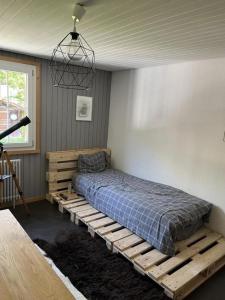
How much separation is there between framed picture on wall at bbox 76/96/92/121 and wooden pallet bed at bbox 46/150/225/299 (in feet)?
5.55

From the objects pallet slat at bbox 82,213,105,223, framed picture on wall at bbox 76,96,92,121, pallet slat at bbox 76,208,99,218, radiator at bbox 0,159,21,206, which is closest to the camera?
pallet slat at bbox 82,213,105,223

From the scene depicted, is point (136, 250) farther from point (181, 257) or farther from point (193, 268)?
point (193, 268)

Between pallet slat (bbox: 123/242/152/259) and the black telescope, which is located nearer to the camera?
pallet slat (bbox: 123/242/152/259)

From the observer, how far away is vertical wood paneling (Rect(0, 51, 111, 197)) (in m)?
3.52

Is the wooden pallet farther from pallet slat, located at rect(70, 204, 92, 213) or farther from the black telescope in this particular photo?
the black telescope

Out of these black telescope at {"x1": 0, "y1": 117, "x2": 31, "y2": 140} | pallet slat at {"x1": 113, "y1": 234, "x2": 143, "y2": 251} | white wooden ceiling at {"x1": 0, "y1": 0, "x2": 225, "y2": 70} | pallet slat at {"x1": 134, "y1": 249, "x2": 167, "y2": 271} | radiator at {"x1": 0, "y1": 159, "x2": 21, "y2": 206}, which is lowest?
pallet slat at {"x1": 134, "y1": 249, "x2": 167, "y2": 271}

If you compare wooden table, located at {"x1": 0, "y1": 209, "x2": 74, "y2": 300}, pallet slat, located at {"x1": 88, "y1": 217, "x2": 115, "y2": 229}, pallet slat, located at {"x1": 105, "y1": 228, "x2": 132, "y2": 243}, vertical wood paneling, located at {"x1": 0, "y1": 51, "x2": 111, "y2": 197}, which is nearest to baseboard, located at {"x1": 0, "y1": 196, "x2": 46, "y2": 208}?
vertical wood paneling, located at {"x1": 0, "y1": 51, "x2": 111, "y2": 197}

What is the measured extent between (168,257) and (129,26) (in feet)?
7.07

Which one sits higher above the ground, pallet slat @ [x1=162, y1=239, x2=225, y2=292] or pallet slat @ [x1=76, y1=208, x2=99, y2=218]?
pallet slat @ [x1=76, y1=208, x2=99, y2=218]

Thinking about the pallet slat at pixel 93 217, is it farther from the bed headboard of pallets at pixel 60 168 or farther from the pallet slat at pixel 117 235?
the bed headboard of pallets at pixel 60 168

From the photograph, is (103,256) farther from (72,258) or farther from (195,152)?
(195,152)

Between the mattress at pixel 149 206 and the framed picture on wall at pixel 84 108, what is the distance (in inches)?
42.3

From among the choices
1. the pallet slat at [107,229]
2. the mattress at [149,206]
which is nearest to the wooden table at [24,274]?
the pallet slat at [107,229]

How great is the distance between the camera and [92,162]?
151 inches
